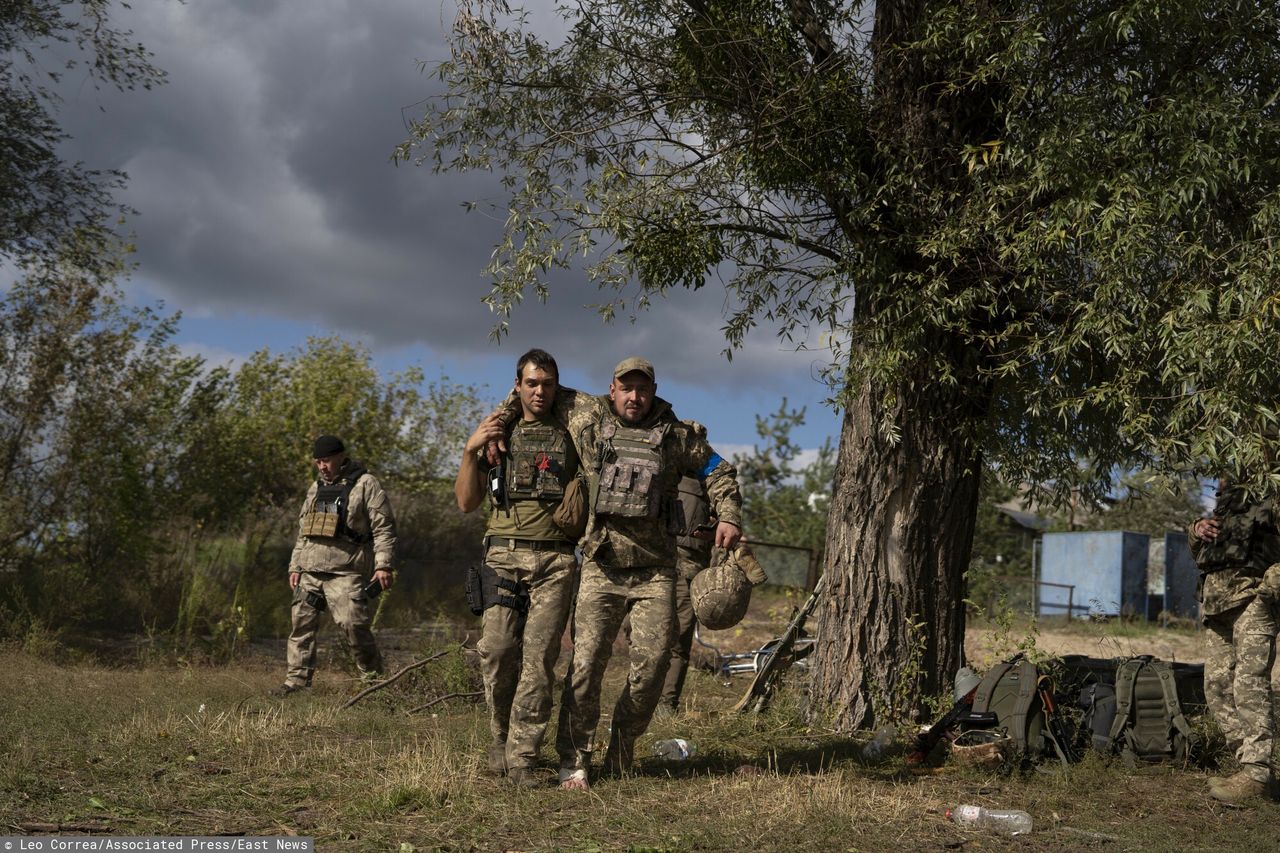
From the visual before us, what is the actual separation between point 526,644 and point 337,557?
417 centimetres

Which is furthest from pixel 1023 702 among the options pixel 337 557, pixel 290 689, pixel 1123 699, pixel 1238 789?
pixel 290 689

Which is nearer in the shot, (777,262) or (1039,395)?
(1039,395)

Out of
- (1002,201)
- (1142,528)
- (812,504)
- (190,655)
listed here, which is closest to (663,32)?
(1002,201)

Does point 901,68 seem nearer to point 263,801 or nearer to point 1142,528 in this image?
point 263,801

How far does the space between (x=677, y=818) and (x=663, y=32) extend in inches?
243

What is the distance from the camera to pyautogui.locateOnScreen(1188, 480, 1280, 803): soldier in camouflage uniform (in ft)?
21.9

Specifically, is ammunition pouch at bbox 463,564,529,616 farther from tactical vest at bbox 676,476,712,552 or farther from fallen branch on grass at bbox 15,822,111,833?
fallen branch on grass at bbox 15,822,111,833

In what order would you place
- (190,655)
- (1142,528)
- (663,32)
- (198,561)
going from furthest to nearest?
(1142,528)
(198,561)
(190,655)
(663,32)

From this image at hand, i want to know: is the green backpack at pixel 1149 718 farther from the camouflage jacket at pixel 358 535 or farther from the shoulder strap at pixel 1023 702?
the camouflage jacket at pixel 358 535

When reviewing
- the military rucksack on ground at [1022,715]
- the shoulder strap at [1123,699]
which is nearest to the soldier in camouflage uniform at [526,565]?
the military rucksack on ground at [1022,715]

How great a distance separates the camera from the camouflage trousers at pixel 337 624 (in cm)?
969

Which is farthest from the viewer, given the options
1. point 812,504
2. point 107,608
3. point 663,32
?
point 812,504

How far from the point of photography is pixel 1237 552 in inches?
276

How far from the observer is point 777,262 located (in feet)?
31.2
